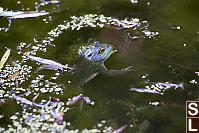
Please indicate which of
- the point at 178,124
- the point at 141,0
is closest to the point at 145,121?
the point at 178,124

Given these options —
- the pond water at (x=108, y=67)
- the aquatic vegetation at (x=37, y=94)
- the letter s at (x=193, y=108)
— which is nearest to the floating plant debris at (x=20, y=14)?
the pond water at (x=108, y=67)

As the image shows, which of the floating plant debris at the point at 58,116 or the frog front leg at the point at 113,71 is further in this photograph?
the frog front leg at the point at 113,71

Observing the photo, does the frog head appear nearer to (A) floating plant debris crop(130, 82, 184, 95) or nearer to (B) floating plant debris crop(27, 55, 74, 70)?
(B) floating plant debris crop(27, 55, 74, 70)

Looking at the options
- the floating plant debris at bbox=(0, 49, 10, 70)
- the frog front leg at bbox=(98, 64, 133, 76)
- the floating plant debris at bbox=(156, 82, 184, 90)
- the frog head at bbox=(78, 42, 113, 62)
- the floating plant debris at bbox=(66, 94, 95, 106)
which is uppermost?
the floating plant debris at bbox=(0, 49, 10, 70)

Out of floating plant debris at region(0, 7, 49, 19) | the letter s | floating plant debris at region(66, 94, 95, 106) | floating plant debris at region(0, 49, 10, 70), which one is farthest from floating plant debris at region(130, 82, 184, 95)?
floating plant debris at region(0, 7, 49, 19)

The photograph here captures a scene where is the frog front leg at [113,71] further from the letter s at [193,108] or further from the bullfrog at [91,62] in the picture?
the letter s at [193,108]

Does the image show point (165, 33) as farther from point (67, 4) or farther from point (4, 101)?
point (4, 101)
